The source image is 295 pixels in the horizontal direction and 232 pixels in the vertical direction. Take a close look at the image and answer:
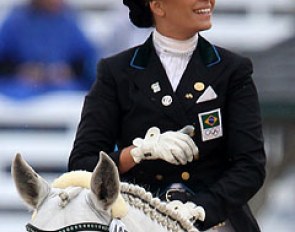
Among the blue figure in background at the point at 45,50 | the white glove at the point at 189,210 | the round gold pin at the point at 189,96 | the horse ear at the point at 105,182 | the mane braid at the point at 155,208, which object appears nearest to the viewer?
the horse ear at the point at 105,182

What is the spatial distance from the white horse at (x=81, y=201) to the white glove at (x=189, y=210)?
0.24 m

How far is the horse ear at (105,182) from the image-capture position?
3.73m

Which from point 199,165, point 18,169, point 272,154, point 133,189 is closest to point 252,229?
point 199,165

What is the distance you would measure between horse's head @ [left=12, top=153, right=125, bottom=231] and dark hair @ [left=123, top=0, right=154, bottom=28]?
939 mm

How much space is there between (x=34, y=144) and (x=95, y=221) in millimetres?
5856

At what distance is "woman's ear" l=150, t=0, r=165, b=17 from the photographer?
4590mm

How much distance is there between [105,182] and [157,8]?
3.31 feet

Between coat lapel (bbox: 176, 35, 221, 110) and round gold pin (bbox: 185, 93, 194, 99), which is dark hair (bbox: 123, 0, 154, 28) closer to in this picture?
coat lapel (bbox: 176, 35, 221, 110)

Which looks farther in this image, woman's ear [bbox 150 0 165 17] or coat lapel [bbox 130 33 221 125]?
woman's ear [bbox 150 0 165 17]

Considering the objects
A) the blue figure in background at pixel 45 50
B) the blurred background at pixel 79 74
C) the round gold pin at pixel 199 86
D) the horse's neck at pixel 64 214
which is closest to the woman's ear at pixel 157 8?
the round gold pin at pixel 199 86

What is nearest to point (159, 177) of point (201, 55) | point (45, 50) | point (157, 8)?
point (201, 55)

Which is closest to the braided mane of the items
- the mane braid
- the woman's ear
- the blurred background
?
the mane braid

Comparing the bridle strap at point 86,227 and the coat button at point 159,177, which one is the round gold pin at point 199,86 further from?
the bridle strap at point 86,227

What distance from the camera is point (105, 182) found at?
376cm
